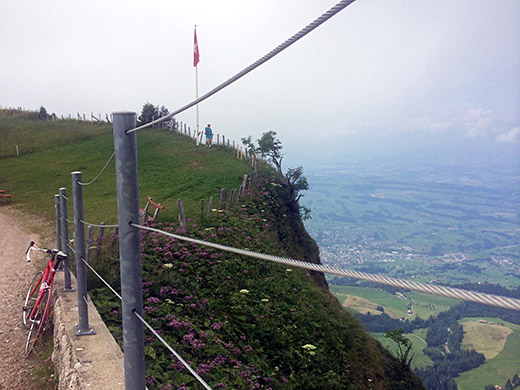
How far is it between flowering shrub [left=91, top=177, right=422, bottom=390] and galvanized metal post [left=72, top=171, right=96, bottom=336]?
0.73 metres

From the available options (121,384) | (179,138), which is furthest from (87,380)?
(179,138)

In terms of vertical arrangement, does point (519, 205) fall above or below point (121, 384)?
below

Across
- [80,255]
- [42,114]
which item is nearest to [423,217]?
[42,114]

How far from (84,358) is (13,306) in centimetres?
300

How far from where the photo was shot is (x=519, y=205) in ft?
436

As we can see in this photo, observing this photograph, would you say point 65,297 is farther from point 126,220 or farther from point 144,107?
point 144,107

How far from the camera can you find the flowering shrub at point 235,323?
17.0 ft

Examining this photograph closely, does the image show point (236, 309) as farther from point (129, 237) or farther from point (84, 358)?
point (129, 237)

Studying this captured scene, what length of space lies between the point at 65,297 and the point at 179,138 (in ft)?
78.6

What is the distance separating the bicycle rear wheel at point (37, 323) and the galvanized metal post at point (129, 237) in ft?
10.5

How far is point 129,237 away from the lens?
182 centimetres

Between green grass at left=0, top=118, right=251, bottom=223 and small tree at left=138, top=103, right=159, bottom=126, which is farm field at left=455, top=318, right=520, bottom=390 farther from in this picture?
small tree at left=138, top=103, right=159, bottom=126

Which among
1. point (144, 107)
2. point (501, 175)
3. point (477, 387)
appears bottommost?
point (477, 387)

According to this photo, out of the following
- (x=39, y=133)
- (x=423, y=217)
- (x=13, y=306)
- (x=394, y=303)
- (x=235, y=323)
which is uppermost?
(x=39, y=133)
